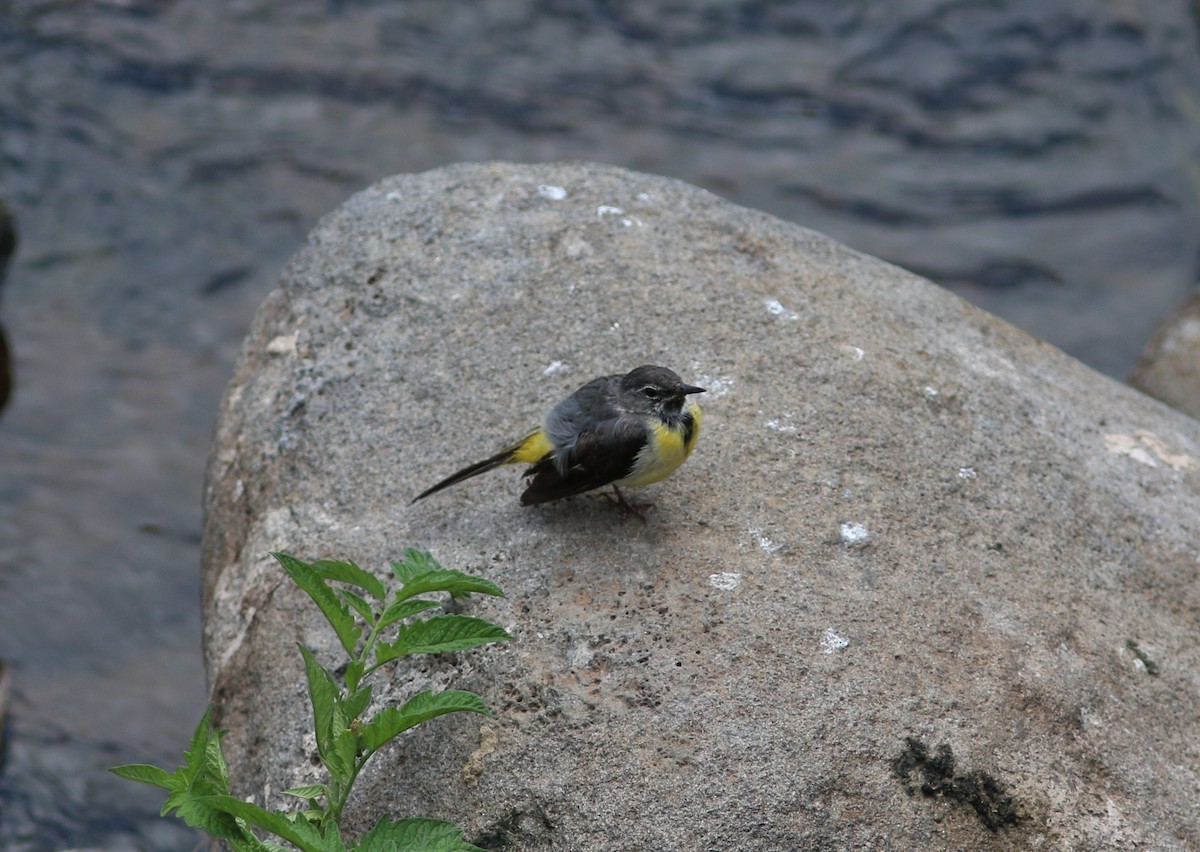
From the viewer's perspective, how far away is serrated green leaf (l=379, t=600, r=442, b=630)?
353 centimetres

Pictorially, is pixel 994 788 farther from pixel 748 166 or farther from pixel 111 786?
pixel 748 166

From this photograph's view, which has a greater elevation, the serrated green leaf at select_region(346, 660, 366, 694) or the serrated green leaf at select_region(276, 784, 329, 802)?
the serrated green leaf at select_region(346, 660, 366, 694)

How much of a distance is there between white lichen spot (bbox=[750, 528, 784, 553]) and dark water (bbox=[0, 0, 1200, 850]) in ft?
15.1

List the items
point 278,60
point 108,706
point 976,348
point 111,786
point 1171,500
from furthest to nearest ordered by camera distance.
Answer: point 278,60
point 108,706
point 111,786
point 976,348
point 1171,500

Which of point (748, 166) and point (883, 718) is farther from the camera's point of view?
point (748, 166)

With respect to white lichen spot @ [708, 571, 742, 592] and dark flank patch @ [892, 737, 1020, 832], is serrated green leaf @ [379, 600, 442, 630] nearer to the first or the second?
white lichen spot @ [708, 571, 742, 592]

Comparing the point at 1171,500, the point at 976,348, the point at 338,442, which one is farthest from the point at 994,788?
the point at 338,442

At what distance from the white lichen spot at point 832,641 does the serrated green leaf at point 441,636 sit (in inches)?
39.8

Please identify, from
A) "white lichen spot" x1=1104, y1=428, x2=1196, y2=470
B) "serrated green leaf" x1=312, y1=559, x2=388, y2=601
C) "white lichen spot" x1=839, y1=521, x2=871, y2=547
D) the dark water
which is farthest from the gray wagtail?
the dark water

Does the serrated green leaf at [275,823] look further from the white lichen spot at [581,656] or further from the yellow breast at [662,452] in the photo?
the yellow breast at [662,452]

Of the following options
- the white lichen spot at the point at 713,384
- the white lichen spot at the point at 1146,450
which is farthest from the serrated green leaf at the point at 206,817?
the white lichen spot at the point at 1146,450

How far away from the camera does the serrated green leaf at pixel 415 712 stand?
3.37m

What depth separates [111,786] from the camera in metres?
6.75

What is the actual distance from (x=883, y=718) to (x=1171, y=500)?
5.75 ft
